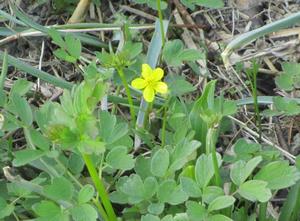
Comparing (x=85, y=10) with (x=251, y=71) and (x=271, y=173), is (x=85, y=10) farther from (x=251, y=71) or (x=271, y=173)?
(x=271, y=173)

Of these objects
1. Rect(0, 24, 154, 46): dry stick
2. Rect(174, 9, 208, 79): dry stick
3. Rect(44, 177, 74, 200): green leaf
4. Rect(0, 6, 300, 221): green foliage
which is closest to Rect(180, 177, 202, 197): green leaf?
Rect(0, 6, 300, 221): green foliage

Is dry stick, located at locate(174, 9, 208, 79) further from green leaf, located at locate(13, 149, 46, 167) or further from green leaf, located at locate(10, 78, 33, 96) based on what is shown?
green leaf, located at locate(13, 149, 46, 167)

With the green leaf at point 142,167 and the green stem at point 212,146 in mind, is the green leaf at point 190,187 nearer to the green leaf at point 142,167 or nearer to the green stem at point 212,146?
the green stem at point 212,146

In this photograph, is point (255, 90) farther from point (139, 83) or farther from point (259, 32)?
point (139, 83)

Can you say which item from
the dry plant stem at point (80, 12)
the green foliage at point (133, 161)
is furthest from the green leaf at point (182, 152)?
the dry plant stem at point (80, 12)

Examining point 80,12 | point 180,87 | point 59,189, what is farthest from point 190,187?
point 80,12

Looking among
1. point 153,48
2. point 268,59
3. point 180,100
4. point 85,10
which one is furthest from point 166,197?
point 85,10

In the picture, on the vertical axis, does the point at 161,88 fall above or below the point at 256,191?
above
